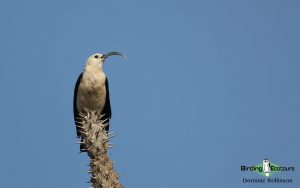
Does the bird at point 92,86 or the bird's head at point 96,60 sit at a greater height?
the bird's head at point 96,60

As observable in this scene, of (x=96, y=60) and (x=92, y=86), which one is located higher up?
(x=96, y=60)

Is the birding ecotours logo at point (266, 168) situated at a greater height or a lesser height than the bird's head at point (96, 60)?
lesser

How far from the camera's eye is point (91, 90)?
14125 mm

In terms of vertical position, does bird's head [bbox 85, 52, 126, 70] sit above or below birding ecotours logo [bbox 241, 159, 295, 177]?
above

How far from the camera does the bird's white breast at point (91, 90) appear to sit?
14117 millimetres

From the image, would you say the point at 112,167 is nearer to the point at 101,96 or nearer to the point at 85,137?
the point at 85,137

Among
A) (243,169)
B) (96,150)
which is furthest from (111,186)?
(243,169)

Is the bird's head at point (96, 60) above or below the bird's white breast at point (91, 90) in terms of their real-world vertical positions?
above

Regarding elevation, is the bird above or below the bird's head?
below

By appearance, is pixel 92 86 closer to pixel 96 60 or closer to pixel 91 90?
pixel 91 90

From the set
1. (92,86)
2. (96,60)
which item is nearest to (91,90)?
(92,86)

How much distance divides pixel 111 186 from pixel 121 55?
6.62m

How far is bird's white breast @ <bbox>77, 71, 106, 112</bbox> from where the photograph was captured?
14117 mm

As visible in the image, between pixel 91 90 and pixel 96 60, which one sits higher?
pixel 96 60
